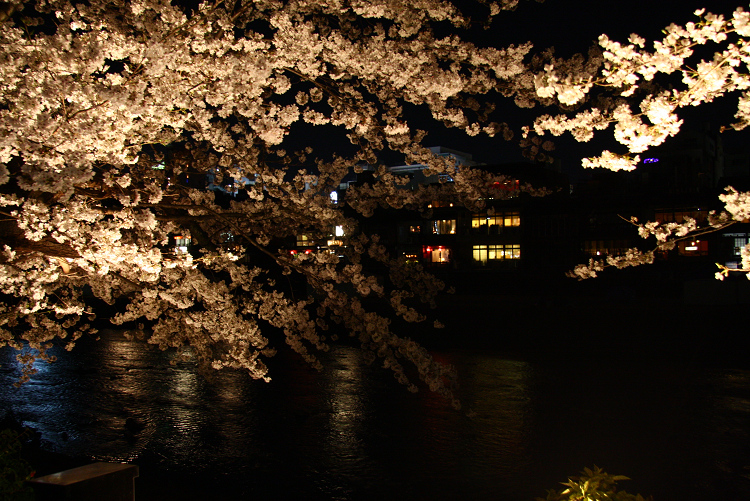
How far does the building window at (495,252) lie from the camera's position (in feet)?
154

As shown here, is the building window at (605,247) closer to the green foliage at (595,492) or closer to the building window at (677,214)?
the building window at (677,214)

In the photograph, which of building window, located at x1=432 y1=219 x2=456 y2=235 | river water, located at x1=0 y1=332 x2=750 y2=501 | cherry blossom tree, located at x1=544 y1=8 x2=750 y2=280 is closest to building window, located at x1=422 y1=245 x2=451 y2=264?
building window, located at x1=432 y1=219 x2=456 y2=235

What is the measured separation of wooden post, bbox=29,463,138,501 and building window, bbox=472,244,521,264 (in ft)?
145

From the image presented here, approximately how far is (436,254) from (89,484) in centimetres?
4649

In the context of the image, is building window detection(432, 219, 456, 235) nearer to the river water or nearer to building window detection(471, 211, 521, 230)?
building window detection(471, 211, 521, 230)

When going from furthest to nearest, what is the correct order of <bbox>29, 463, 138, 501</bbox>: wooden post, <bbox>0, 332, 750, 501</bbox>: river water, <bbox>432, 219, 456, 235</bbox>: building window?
<bbox>432, 219, 456, 235</bbox>: building window < <bbox>0, 332, 750, 501</bbox>: river water < <bbox>29, 463, 138, 501</bbox>: wooden post

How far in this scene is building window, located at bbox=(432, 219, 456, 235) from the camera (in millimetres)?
49500

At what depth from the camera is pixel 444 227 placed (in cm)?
5009

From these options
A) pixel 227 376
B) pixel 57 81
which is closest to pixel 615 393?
pixel 227 376

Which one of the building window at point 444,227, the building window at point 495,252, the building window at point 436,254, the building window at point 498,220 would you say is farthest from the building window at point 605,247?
the building window at point 436,254

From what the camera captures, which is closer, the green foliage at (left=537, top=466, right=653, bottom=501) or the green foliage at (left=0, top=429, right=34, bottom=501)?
the green foliage at (left=537, top=466, right=653, bottom=501)

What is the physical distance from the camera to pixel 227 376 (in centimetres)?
1605

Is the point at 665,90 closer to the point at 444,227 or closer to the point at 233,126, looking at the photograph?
the point at 233,126

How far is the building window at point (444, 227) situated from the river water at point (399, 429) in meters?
32.5
